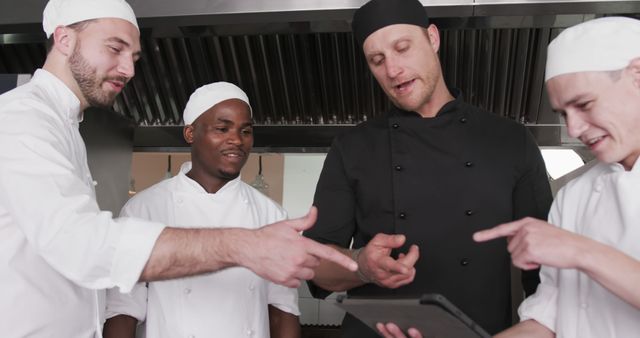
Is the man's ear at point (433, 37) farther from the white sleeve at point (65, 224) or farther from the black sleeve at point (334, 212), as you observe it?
the white sleeve at point (65, 224)

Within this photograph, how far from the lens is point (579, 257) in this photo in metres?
0.99

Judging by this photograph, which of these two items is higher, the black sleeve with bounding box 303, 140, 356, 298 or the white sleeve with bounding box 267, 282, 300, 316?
the black sleeve with bounding box 303, 140, 356, 298

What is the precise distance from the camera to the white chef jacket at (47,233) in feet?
3.85

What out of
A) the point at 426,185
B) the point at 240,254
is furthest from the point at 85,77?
the point at 426,185

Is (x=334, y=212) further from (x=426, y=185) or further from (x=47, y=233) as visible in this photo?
(x=47, y=233)

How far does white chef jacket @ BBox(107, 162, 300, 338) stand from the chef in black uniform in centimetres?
31

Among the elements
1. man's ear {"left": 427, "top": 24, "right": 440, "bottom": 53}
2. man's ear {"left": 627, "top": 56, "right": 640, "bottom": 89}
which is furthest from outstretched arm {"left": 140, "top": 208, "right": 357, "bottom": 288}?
man's ear {"left": 427, "top": 24, "right": 440, "bottom": 53}

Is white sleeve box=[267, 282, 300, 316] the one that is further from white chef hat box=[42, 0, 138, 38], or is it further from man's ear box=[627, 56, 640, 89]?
man's ear box=[627, 56, 640, 89]

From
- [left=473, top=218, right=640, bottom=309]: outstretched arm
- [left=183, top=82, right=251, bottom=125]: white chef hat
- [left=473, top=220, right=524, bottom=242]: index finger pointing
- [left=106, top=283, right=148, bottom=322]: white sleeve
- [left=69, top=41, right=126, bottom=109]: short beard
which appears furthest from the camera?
[left=183, top=82, right=251, bottom=125]: white chef hat

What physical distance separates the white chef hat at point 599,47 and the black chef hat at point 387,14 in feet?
1.71

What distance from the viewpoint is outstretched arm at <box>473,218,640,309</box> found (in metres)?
0.97

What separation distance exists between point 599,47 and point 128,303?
4.62 ft

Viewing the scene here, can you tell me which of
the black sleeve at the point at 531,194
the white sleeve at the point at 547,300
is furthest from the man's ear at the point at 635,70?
the black sleeve at the point at 531,194

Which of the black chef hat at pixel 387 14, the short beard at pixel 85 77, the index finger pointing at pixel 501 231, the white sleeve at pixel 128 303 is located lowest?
the white sleeve at pixel 128 303
